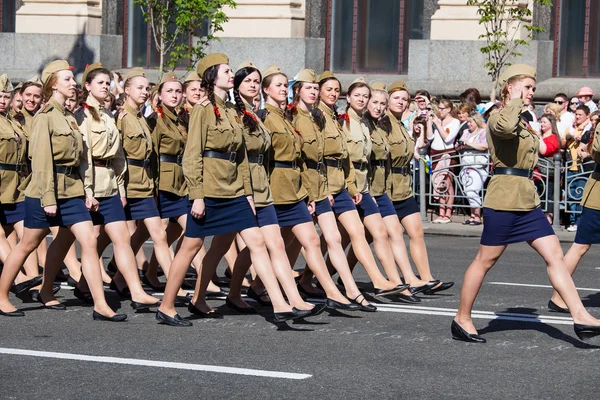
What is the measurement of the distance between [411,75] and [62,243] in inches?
529

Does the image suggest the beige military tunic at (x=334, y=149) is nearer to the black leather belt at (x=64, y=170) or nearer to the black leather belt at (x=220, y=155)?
the black leather belt at (x=220, y=155)

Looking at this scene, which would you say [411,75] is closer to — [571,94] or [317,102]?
[571,94]

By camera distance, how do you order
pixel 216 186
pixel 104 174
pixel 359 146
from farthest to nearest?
pixel 359 146 → pixel 104 174 → pixel 216 186

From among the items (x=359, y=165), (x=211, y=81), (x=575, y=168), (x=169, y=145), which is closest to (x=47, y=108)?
(x=211, y=81)

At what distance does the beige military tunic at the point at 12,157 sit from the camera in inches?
453

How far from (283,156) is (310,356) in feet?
7.49

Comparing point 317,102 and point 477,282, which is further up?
point 317,102

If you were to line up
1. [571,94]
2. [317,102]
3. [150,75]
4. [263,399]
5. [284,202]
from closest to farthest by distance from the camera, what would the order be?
[263,399]
[284,202]
[317,102]
[571,94]
[150,75]

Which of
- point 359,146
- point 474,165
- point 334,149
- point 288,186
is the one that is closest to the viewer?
point 288,186

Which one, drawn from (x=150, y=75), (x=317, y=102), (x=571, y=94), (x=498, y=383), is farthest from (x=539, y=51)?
(x=498, y=383)

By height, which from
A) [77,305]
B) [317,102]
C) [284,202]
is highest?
[317,102]

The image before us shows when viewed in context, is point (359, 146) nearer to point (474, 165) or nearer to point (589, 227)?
point (589, 227)

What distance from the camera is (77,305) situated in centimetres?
1094

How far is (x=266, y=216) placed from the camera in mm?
9992
